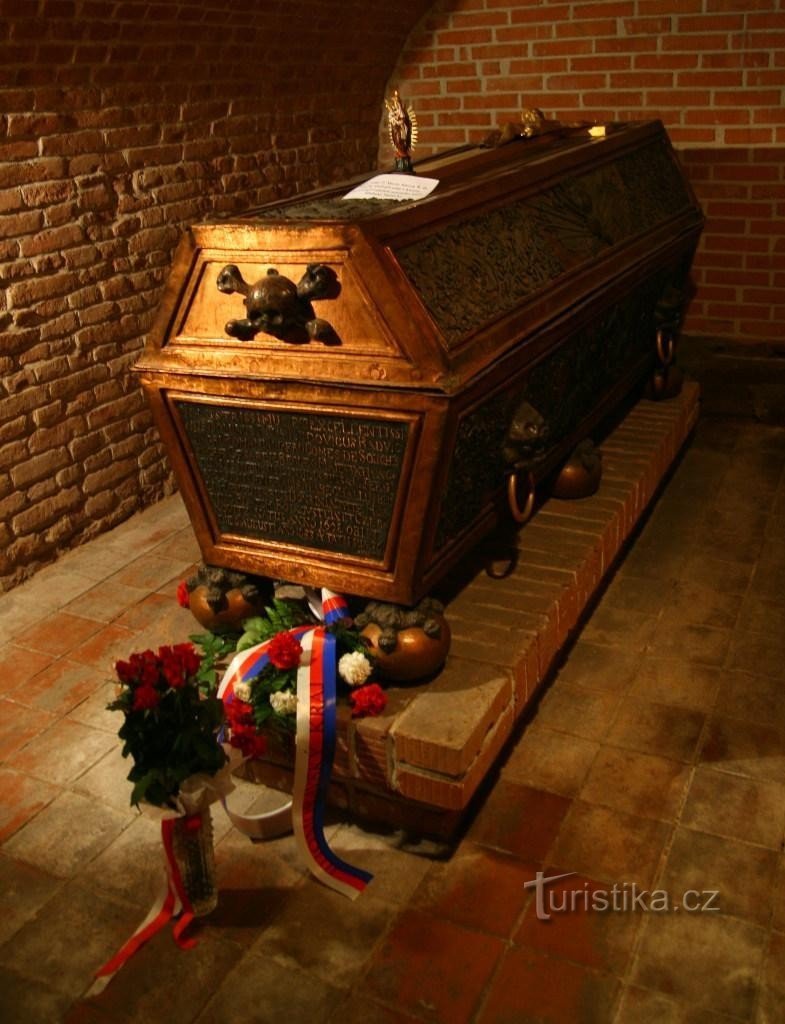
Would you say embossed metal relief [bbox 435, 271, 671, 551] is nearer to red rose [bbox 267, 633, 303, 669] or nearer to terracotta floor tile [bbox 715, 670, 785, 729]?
red rose [bbox 267, 633, 303, 669]

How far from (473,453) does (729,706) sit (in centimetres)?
108

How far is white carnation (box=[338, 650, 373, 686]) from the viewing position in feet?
8.18

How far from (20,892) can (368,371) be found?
1480mm

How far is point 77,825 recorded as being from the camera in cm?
260

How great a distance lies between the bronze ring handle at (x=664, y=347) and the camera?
4275mm

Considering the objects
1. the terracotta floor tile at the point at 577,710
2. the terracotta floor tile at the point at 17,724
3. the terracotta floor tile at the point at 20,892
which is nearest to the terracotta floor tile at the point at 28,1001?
the terracotta floor tile at the point at 20,892

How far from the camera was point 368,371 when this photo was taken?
237 cm

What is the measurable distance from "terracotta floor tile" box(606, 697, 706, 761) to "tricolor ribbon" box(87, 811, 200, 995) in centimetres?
123

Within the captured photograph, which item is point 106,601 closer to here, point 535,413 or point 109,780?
point 109,780

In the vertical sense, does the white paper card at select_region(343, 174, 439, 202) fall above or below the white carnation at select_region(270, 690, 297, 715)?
above

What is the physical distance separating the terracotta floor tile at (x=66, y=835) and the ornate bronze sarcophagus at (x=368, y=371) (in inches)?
30.0

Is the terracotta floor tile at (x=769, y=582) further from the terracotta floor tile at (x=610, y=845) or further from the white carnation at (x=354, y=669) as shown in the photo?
the white carnation at (x=354, y=669)

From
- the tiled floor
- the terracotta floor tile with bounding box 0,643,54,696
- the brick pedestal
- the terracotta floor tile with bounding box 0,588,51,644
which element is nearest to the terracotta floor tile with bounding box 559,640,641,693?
the tiled floor

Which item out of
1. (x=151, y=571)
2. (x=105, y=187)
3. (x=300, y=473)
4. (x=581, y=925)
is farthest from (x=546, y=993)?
(x=105, y=187)
